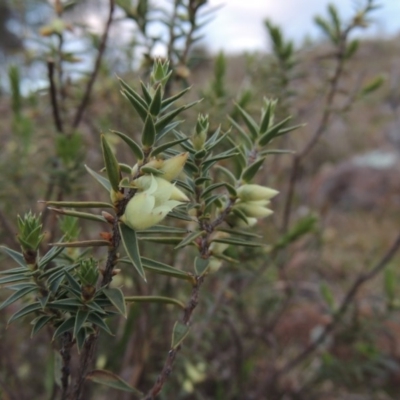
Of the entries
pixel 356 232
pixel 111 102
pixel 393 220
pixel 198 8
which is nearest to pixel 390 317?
pixel 198 8

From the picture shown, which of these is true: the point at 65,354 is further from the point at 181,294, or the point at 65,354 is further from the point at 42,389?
the point at 42,389

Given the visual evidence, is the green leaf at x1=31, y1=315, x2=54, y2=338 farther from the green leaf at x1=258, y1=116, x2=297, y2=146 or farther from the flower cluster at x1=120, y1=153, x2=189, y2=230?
the green leaf at x1=258, y1=116, x2=297, y2=146

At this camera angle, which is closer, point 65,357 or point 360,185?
point 65,357

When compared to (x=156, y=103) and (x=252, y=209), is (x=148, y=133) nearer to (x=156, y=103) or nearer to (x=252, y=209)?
(x=156, y=103)

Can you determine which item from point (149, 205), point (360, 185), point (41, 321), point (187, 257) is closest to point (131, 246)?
point (149, 205)

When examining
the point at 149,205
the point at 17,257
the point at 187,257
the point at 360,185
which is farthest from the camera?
the point at 360,185

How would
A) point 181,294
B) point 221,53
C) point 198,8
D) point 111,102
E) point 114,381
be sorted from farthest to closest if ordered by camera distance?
point 111,102 → point 181,294 → point 221,53 → point 198,8 → point 114,381

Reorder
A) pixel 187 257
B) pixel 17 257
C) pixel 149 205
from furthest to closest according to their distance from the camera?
pixel 187 257, pixel 17 257, pixel 149 205

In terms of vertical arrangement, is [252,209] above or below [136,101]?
below
